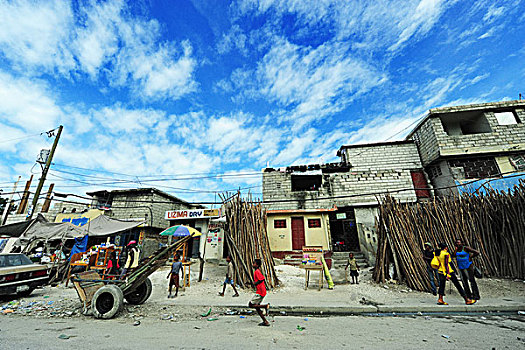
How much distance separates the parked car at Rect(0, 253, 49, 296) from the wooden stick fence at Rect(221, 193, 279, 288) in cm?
626

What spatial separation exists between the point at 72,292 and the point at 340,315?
9396 millimetres

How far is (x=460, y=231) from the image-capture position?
8.60m

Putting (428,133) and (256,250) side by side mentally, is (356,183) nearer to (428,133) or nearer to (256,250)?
(428,133)

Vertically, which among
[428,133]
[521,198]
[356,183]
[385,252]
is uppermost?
[428,133]

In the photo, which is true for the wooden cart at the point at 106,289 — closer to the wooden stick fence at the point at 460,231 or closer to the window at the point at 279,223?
the wooden stick fence at the point at 460,231

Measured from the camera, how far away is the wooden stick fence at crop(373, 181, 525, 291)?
8086 mm

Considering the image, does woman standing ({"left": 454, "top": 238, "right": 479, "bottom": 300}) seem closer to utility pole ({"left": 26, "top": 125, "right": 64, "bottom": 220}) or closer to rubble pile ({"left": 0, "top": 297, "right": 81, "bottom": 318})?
rubble pile ({"left": 0, "top": 297, "right": 81, "bottom": 318})

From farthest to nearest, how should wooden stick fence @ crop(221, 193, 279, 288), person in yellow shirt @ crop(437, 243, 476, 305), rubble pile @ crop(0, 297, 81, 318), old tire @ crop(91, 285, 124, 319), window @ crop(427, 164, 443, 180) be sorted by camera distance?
window @ crop(427, 164, 443, 180) → wooden stick fence @ crop(221, 193, 279, 288) → person in yellow shirt @ crop(437, 243, 476, 305) → rubble pile @ crop(0, 297, 81, 318) → old tire @ crop(91, 285, 124, 319)

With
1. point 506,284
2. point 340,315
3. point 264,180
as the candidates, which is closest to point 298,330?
point 340,315

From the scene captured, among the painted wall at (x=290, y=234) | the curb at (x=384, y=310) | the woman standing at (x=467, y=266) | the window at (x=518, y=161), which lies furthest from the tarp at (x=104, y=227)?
the window at (x=518, y=161)

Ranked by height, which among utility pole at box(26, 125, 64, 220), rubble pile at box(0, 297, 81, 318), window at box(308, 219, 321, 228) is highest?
utility pole at box(26, 125, 64, 220)

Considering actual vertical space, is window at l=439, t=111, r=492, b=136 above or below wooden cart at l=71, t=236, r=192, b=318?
above

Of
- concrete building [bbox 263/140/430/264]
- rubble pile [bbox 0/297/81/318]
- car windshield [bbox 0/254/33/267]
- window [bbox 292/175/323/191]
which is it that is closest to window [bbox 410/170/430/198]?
concrete building [bbox 263/140/430/264]

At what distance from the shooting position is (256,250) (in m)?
8.87
